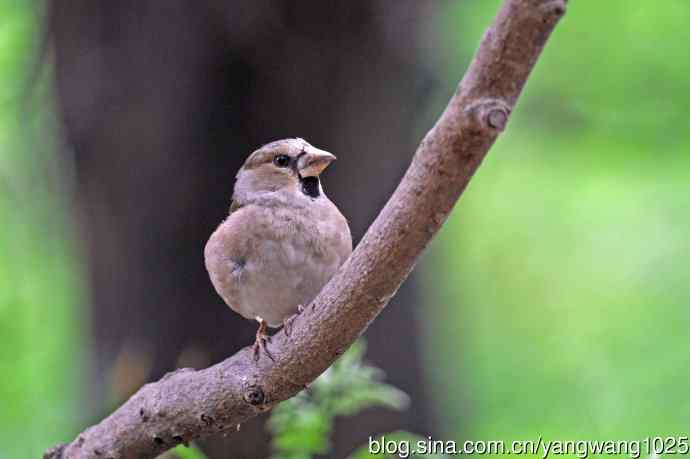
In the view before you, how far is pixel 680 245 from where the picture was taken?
881 cm

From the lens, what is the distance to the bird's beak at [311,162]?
3979 millimetres

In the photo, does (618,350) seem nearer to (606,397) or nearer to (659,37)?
(606,397)

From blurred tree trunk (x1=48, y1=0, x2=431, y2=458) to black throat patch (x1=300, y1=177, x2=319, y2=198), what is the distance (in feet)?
5.52

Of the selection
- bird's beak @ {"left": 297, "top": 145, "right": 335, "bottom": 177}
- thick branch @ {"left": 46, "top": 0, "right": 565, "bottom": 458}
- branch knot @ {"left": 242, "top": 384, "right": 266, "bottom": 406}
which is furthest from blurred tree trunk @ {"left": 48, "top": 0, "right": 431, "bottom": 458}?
branch knot @ {"left": 242, "top": 384, "right": 266, "bottom": 406}

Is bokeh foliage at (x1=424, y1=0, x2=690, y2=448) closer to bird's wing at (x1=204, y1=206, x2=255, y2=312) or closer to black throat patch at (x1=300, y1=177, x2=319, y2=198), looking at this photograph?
black throat patch at (x1=300, y1=177, x2=319, y2=198)

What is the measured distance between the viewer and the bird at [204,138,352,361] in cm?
372

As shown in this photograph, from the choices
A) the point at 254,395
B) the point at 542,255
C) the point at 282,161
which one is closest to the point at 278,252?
the point at 282,161

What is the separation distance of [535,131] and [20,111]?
13.5 feet

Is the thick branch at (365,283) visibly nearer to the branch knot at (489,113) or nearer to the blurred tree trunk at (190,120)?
the branch knot at (489,113)

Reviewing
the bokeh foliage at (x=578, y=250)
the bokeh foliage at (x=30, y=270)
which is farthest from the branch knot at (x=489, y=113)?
the bokeh foliage at (x=578, y=250)

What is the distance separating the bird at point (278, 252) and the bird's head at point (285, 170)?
0.5 inches

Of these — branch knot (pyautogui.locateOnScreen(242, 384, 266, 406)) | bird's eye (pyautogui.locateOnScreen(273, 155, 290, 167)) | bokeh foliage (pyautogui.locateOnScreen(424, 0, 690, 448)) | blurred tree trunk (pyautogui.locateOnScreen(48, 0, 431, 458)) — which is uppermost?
bokeh foliage (pyautogui.locateOnScreen(424, 0, 690, 448))

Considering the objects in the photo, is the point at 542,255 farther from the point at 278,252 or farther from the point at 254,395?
the point at 254,395

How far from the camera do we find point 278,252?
3744mm
